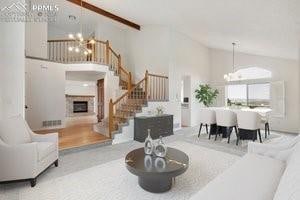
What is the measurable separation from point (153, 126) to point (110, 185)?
3311 millimetres

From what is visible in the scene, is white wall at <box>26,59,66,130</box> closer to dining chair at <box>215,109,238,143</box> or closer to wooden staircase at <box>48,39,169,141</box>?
wooden staircase at <box>48,39,169,141</box>

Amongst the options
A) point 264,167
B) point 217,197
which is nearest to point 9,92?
point 217,197

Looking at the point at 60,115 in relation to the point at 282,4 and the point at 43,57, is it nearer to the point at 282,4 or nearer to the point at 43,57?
the point at 43,57

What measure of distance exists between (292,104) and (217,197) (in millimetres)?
7177

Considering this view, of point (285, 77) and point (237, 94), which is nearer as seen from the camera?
point (285, 77)

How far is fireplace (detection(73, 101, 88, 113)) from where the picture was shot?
1030cm

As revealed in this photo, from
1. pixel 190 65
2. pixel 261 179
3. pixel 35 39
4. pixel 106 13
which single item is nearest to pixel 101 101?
pixel 35 39

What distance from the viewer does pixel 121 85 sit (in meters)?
7.83

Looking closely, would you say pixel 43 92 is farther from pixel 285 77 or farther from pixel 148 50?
pixel 285 77

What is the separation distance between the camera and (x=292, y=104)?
6.96m

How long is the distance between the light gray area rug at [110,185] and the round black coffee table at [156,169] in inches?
4.1

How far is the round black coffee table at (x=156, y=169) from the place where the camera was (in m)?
2.44

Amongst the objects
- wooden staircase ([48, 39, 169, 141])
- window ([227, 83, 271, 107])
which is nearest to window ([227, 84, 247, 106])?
window ([227, 83, 271, 107])

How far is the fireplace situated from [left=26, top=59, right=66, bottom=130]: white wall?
10.9 ft
